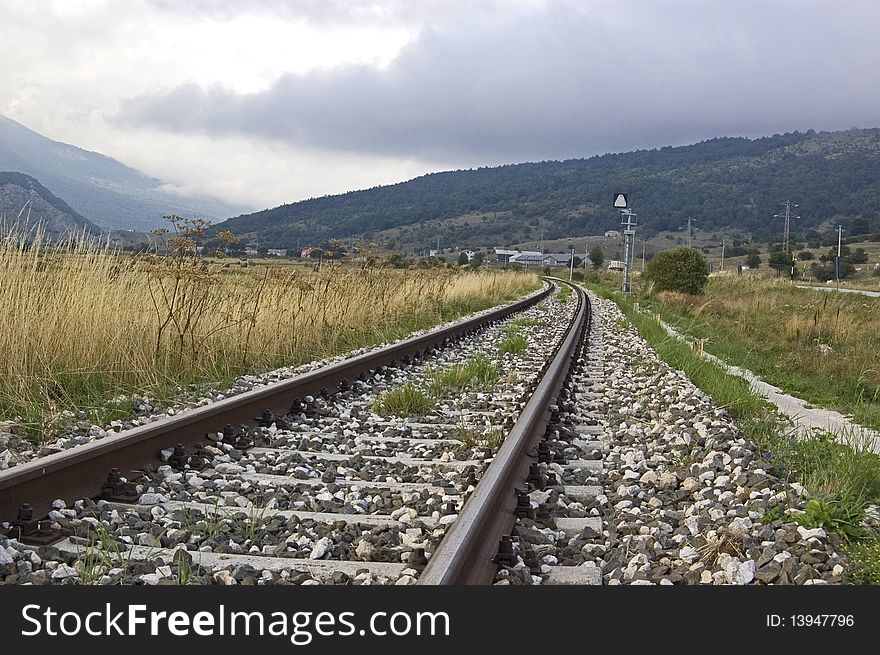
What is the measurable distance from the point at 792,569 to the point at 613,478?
5.50 feet

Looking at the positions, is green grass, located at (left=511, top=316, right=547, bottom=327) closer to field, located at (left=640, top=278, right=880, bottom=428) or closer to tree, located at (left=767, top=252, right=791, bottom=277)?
field, located at (left=640, top=278, right=880, bottom=428)

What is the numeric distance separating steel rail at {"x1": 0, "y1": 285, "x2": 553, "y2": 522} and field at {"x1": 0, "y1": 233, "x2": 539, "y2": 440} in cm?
89

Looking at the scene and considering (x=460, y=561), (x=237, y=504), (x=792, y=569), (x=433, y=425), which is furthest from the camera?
→ (x=433, y=425)

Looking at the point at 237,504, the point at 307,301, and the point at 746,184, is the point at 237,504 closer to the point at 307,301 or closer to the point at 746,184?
the point at 307,301

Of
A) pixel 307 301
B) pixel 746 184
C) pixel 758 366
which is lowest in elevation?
pixel 758 366

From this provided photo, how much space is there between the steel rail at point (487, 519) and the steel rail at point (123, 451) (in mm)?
1927

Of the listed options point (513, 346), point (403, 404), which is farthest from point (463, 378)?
point (513, 346)

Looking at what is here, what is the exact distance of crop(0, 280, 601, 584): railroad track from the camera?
3307 millimetres

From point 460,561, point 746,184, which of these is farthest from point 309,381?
point 746,184

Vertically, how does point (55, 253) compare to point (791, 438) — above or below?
above

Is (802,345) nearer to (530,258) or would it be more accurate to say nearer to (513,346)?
(513,346)

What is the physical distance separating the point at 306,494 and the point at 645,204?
577 ft

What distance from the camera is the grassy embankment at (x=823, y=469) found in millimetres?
3666

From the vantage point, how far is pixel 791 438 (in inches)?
223
